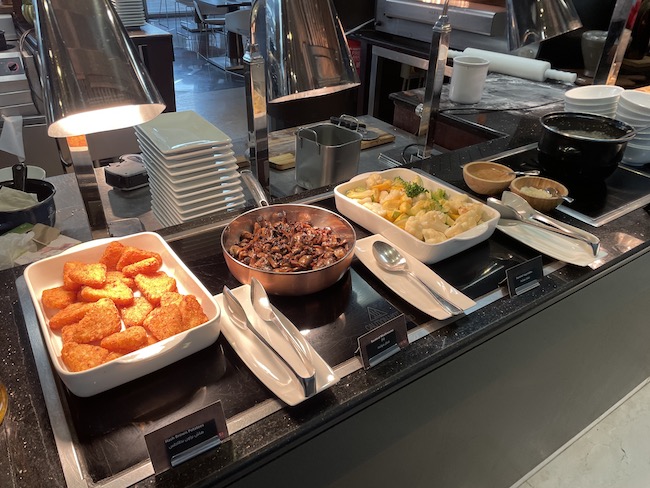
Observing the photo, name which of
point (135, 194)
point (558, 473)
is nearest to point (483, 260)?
point (558, 473)

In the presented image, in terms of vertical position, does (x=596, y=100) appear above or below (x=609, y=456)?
above

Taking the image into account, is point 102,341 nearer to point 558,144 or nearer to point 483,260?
point 483,260

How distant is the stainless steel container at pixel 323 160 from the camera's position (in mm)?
1444

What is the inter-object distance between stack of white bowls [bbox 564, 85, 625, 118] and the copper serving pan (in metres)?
1.09

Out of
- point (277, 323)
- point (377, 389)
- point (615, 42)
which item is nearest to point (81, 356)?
point (277, 323)

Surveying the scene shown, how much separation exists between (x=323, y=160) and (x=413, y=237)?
0.55 meters

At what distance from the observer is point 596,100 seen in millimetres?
1609

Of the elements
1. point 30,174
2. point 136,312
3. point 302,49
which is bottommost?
point 30,174

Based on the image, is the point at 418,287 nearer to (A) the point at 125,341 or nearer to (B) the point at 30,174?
(A) the point at 125,341

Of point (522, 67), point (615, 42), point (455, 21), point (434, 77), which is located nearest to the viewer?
point (434, 77)

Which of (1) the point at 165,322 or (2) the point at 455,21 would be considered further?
(2) the point at 455,21

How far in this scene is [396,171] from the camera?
1233mm

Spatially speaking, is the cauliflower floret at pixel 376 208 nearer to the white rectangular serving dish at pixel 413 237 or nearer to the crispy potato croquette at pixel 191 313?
the white rectangular serving dish at pixel 413 237

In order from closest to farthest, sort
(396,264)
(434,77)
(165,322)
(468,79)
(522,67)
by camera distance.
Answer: (165,322)
(396,264)
(434,77)
(468,79)
(522,67)
